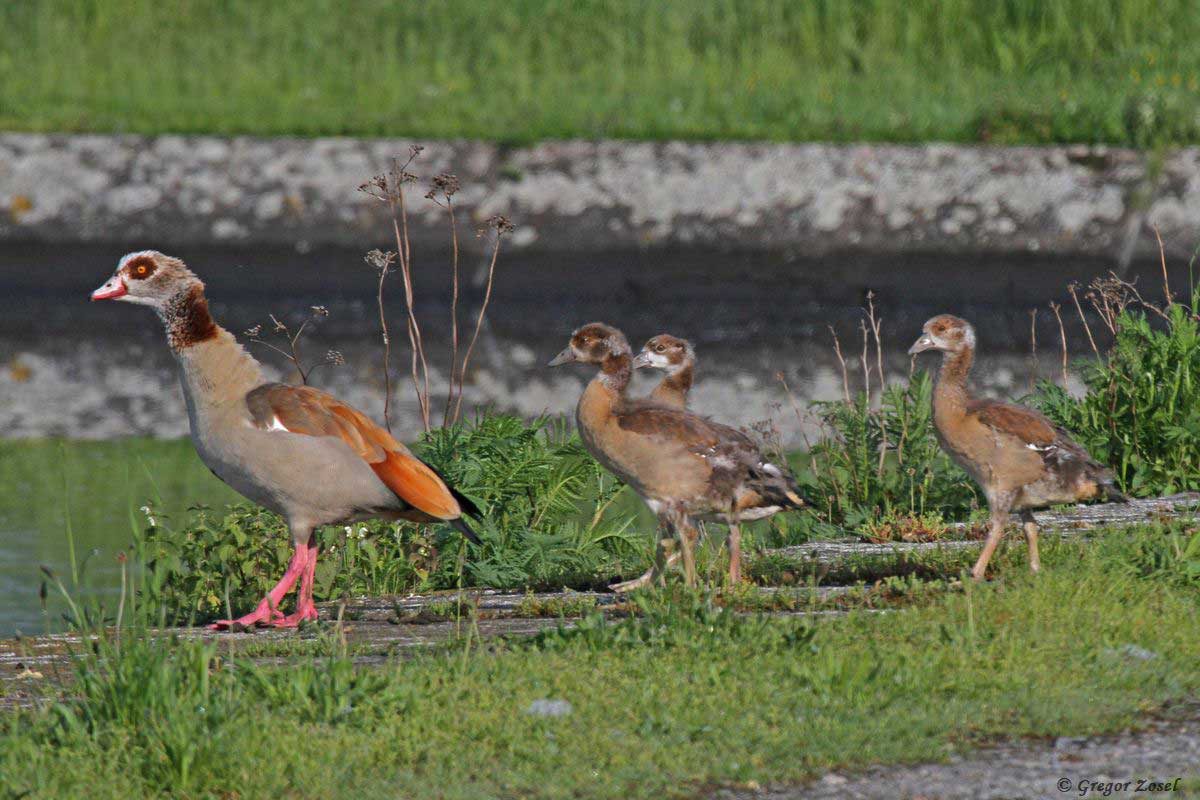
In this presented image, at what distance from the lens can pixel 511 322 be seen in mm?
17656

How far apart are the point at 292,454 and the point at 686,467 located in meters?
1.63

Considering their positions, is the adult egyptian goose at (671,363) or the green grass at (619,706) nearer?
the green grass at (619,706)

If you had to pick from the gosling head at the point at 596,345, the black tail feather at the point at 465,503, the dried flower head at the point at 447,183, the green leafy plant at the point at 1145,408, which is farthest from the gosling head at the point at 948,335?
the dried flower head at the point at 447,183

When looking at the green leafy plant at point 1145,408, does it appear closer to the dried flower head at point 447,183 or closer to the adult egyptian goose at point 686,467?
the adult egyptian goose at point 686,467

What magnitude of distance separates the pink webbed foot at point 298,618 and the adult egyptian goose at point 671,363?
252 cm

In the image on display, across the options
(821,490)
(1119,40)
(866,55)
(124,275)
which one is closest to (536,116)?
(866,55)

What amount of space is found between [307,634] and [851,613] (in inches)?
85.0

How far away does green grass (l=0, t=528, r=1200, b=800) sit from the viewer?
4.91 meters

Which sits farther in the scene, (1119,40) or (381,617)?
(1119,40)

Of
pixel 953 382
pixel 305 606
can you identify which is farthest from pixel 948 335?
pixel 305 606

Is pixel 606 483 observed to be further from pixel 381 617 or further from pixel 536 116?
pixel 536 116

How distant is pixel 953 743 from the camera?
5.08m

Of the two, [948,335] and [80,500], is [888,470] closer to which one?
[948,335]

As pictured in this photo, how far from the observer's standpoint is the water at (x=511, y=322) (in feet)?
45.0
